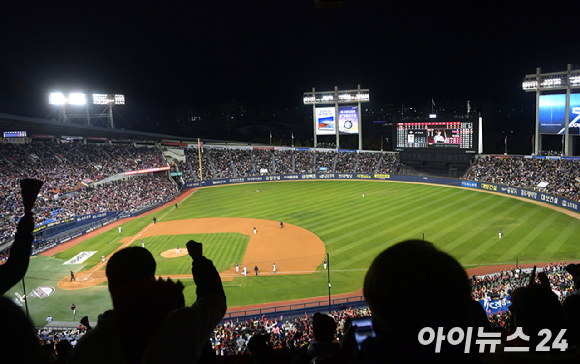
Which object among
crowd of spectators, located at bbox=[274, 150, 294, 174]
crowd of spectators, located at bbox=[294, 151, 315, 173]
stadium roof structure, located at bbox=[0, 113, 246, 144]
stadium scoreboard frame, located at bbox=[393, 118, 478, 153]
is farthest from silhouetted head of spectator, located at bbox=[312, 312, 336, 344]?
crowd of spectators, located at bbox=[294, 151, 315, 173]

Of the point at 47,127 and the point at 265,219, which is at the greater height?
the point at 47,127

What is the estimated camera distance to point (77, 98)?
60031mm

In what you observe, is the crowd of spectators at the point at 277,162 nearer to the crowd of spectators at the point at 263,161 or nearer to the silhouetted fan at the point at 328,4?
the crowd of spectators at the point at 263,161

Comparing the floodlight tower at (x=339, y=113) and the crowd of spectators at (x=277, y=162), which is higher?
the floodlight tower at (x=339, y=113)

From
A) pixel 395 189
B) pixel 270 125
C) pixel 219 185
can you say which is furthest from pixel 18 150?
pixel 270 125

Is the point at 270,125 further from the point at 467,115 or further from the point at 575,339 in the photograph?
the point at 575,339

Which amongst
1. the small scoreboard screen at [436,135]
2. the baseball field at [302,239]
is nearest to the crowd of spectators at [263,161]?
the baseball field at [302,239]

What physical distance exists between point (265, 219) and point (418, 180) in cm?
3137

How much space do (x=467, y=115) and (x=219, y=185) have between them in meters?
42.1

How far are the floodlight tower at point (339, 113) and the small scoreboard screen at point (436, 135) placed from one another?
12.1 meters

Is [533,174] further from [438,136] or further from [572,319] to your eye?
[572,319]

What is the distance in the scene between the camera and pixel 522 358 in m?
1.36

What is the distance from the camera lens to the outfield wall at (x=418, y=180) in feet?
135

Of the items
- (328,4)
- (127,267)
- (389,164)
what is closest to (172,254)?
(328,4)
